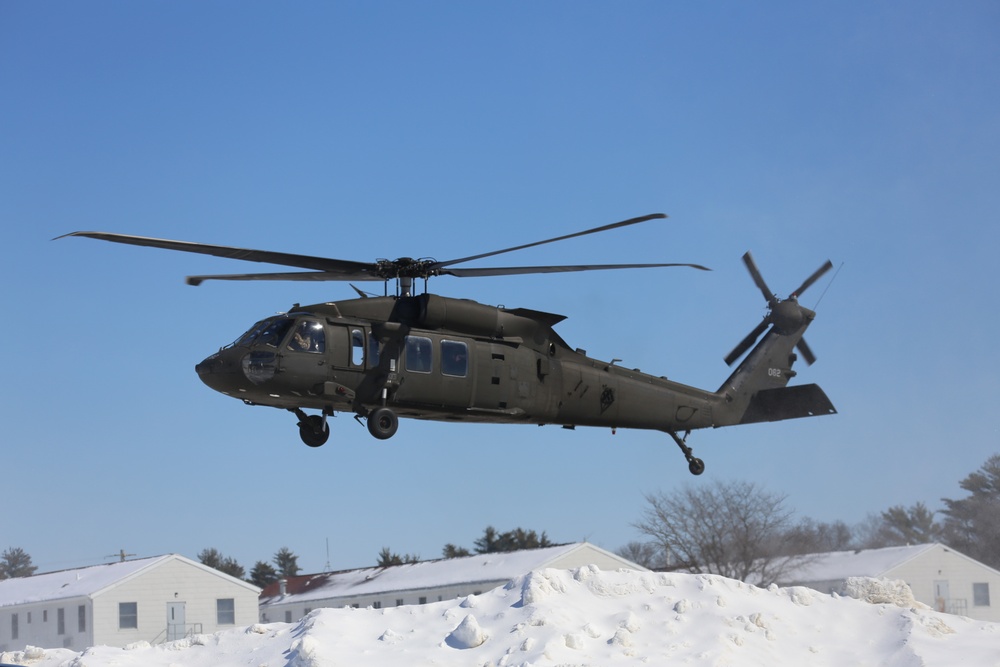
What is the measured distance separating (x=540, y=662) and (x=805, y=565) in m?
36.2

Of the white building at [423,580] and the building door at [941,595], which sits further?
the building door at [941,595]

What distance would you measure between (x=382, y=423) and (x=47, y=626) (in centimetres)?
3091

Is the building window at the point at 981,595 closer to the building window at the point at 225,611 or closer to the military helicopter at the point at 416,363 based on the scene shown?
the building window at the point at 225,611

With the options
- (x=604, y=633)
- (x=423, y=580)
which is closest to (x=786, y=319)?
(x=604, y=633)

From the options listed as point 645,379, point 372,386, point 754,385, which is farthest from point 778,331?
point 372,386

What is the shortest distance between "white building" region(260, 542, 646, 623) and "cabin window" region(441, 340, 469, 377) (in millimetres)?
24225

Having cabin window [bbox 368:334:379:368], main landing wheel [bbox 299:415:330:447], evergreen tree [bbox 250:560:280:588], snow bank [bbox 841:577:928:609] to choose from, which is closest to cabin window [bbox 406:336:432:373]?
cabin window [bbox 368:334:379:368]

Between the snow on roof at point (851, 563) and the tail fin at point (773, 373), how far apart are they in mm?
24845

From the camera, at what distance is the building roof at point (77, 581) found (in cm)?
4516

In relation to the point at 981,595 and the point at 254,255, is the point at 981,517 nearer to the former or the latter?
the point at 981,595

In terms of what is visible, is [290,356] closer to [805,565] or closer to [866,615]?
[866,615]

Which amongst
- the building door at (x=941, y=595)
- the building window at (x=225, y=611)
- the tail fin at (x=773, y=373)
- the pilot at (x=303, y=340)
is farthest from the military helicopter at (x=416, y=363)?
the building door at (x=941, y=595)

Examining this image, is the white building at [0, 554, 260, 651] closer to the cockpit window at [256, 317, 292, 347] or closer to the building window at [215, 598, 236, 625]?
the building window at [215, 598, 236, 625]

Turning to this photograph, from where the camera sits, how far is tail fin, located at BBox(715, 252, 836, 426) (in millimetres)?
27156
